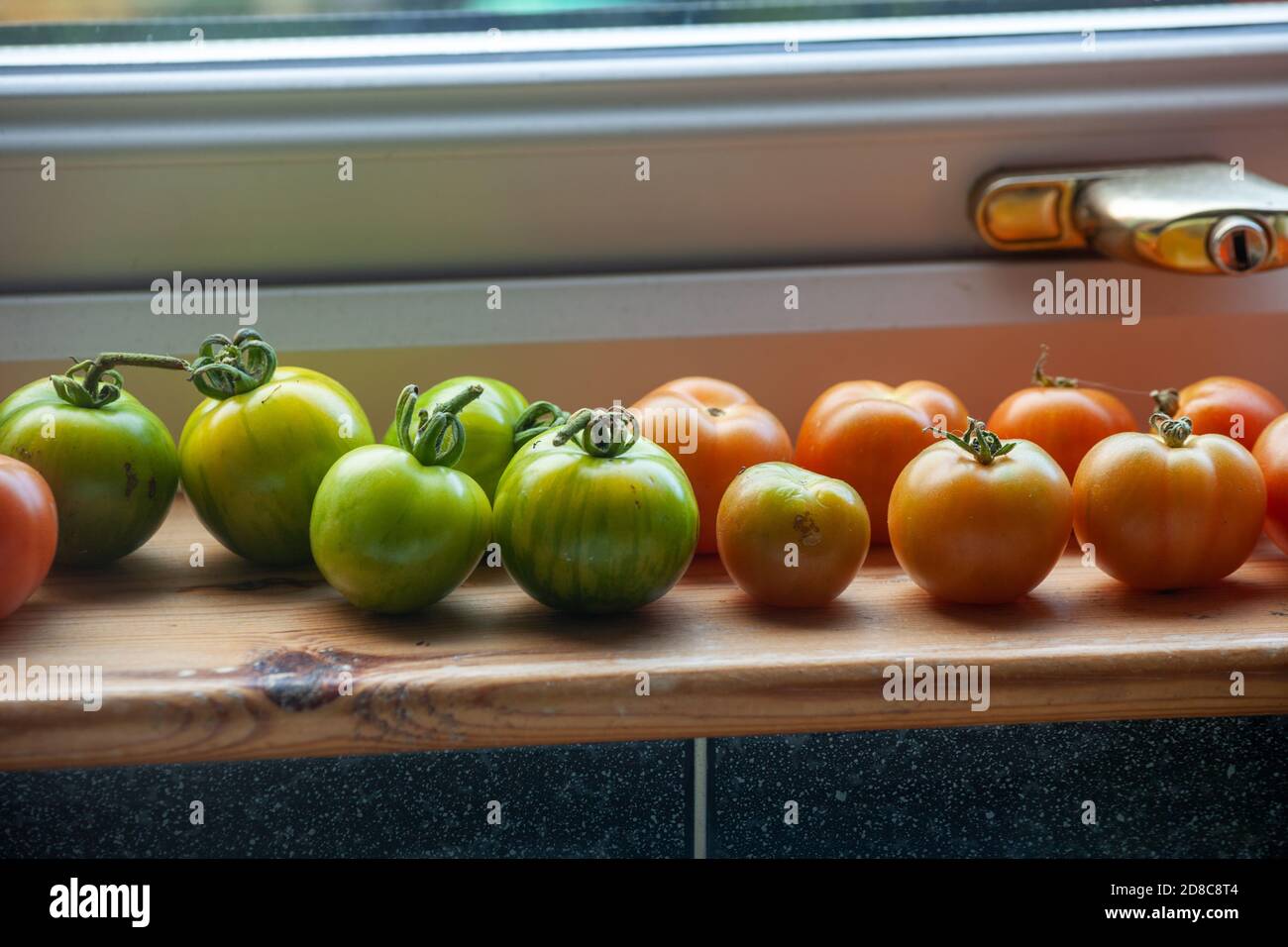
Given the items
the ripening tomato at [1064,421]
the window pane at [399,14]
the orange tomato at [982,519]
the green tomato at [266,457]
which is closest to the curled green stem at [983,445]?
the orange tomato at [982,519]

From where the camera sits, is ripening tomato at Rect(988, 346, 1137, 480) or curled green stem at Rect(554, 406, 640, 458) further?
ripening tomato at Rect(988, 346, 1137, 480)

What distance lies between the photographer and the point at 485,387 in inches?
33.1

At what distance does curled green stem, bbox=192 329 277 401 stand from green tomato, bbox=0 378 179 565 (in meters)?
0.05

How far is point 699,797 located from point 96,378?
0.44 m

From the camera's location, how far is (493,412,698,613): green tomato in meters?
0.70

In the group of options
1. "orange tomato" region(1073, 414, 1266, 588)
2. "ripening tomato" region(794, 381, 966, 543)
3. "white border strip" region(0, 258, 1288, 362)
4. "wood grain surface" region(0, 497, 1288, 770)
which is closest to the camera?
"wood grain surface" region(0, 497, 1288, 770)

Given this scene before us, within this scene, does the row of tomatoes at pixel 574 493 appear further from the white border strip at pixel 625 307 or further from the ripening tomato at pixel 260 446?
the white border strip at pixel 625 307

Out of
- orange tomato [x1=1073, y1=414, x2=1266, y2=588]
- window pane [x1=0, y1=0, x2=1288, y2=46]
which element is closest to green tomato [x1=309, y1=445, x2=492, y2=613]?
orange tomato [x1=1073, y1=414, x2=1266, y2=588]

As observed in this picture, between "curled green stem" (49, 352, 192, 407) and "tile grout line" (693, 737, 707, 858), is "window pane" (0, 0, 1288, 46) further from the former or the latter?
"tile grout line" (693, 737, 707, 858)

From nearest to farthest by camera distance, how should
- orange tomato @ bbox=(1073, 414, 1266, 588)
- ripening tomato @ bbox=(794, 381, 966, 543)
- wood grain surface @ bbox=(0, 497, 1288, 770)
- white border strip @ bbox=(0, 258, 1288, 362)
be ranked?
wood grain surface @ bbox=(0, 497, 1288, 770) → orange tomato @ bbox=(1073, 414, 1266, 588) → ripening tomato @ bbox=(794, 381, 966, 543) → white border strip @ bbox=(0, 258, 1288, 362)

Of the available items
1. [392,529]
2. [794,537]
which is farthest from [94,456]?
[794,537]

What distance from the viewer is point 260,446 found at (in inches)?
30.2

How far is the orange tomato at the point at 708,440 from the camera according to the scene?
839mm

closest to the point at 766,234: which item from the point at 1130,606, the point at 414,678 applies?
the point at 1130,606
